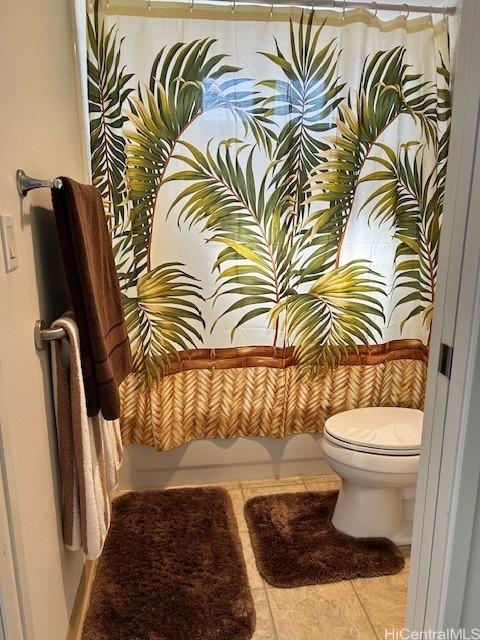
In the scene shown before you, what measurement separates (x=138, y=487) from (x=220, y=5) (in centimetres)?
208

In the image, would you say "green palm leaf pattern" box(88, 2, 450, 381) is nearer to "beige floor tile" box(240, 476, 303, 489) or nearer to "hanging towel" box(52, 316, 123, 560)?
"beige floor tile" box(240, 476, 303, 489)

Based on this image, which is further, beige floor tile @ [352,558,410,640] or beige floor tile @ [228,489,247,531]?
beige floor tile @ [228,489,247,531]

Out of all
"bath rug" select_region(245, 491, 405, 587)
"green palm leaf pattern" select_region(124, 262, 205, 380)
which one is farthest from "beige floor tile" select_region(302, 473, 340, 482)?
"green palm leaf pattern" select_region(124, 262, 205, 380)

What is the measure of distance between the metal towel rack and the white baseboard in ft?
3.66

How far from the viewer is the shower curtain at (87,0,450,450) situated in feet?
6.04

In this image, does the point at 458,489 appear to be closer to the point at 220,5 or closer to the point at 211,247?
the point at 211,247

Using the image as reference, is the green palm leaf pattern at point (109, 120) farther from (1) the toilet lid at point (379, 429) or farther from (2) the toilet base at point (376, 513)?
(2) the toilet base at point (376, 513)

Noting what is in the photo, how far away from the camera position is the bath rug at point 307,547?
1691 millimetres

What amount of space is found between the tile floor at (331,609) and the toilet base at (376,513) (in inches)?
5.6

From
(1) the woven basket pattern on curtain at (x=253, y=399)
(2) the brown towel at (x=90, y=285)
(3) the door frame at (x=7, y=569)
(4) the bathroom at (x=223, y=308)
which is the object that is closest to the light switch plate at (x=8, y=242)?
(4) the bathroom at (x=223, y=308)

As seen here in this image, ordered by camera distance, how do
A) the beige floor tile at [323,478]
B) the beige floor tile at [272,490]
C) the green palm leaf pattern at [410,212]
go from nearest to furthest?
the green palm leaf pattern at [410,212] → the beige floor tile at [272,490] → the beige floor tile at [323,478]

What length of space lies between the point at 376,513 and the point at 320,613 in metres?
0.46

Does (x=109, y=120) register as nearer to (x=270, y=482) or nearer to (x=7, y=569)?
(x=7, y=569)

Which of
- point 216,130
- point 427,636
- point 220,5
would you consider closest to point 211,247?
point 216,130
